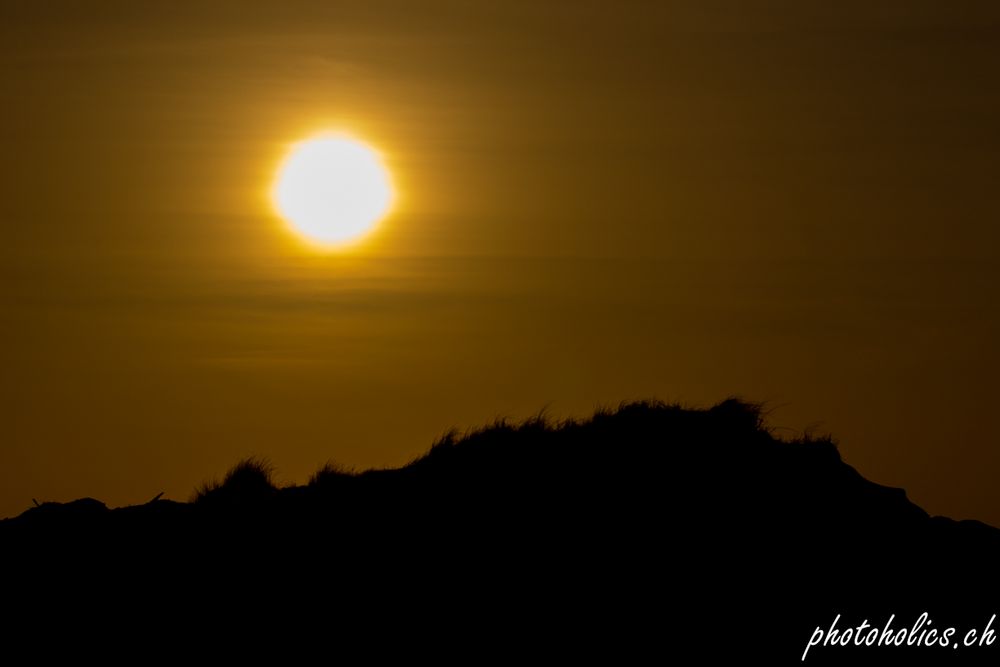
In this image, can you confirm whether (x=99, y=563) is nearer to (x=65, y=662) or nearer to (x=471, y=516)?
(x=65, y=662)

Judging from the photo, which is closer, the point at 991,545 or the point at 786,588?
the point at 786,588

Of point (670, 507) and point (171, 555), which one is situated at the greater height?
point (171, 555)

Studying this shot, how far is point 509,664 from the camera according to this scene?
63.5 ft

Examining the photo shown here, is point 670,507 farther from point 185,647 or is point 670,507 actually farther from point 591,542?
point 185,647

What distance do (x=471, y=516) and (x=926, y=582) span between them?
6.34 m

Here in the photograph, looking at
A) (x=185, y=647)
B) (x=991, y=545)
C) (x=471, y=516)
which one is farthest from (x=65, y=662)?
(x=991, y=545)

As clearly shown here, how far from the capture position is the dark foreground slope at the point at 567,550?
2006 centimetres

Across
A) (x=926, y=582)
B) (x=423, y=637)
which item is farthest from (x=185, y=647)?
(x=926, y=582)

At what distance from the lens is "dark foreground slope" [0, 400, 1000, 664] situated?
20.1 metres

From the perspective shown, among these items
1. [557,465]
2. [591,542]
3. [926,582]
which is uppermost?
[557,465]

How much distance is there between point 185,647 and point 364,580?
2532 mm

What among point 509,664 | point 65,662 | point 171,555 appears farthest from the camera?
point 171,555

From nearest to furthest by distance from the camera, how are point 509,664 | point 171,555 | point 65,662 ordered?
point 509,664, point 65,662, point 171,555

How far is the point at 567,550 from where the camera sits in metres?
21.0
